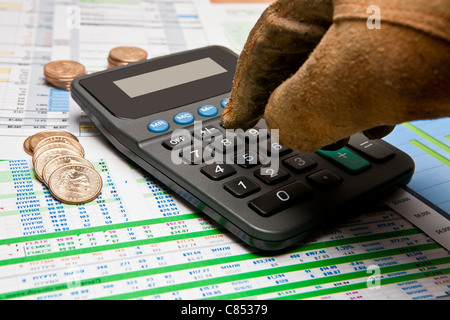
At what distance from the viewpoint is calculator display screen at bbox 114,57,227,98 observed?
24.4 inches

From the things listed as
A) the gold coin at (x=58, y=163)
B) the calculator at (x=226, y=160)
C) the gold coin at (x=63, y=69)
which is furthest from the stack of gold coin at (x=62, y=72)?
the gold coin at (x=58, y=163)

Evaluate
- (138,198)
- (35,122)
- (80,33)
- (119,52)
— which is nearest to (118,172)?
(138,198)

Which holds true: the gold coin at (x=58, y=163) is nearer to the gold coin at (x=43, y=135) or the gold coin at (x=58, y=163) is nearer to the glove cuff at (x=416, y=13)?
the gold coin at (x=43, y=135)

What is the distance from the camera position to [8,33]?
0.87 m

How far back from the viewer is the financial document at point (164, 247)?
1.38 ft

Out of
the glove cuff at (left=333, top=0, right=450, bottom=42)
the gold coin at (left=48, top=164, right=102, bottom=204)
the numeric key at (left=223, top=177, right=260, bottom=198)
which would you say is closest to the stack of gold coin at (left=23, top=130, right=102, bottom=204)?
the gold coin at (left=48, top=164, right=102, bottom=204)

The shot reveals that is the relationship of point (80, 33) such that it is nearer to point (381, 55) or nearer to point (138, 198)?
point (138, 198)

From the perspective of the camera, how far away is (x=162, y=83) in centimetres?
63

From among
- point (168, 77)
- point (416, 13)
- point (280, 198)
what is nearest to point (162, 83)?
point (168, 77)

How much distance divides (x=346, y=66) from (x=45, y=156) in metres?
0.35

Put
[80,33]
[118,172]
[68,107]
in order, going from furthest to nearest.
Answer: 1. [80,33]
2. [68,107]
3. [118,172]

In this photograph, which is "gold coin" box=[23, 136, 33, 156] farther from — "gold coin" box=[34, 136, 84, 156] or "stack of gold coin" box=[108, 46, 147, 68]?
"stack of gold coin" box=[108, 46, 147, 68]

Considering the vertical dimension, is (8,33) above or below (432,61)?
below
